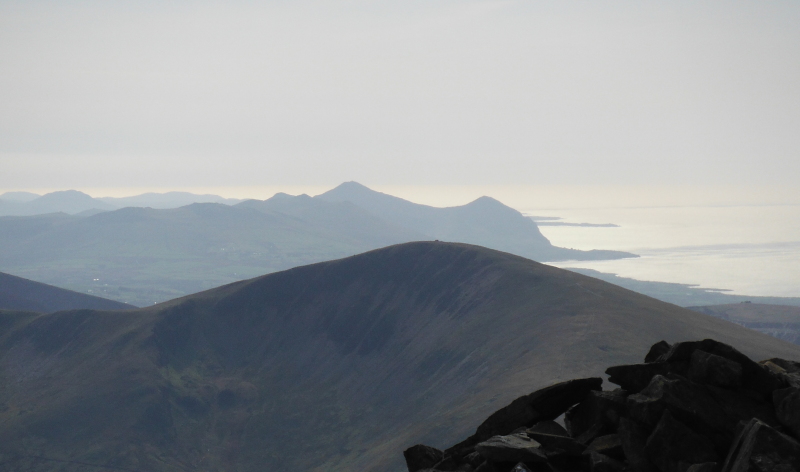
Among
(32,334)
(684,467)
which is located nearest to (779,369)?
(684,467)

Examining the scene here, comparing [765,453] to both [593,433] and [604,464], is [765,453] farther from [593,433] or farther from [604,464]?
[593,433]

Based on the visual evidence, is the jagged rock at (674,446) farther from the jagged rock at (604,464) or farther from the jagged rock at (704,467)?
the jagged rock at (604,464)

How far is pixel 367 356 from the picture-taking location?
16662 centimetres

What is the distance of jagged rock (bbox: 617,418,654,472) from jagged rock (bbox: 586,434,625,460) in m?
0.35

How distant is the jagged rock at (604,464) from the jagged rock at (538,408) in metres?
4.61

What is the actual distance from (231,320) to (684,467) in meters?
187

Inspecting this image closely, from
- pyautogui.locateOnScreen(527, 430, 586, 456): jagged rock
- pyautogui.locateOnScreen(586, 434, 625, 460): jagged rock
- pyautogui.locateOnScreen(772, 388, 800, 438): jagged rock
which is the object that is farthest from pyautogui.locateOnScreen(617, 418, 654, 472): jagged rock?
pyautogui.locateOnScreen(772, 388, 800, 438): jagged rock

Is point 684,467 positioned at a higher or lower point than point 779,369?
lower

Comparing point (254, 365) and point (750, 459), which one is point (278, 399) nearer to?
point (254, 365)

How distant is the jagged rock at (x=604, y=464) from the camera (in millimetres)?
17547

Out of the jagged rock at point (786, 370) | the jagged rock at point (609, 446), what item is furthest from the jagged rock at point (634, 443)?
the jagged rock at point (786, 370)

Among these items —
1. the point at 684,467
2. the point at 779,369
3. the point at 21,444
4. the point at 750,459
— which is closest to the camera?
the point at 750,459

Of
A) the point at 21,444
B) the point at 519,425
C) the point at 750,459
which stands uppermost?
the point at 750,459

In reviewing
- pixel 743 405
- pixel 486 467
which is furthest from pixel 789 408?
pixel 486 467
